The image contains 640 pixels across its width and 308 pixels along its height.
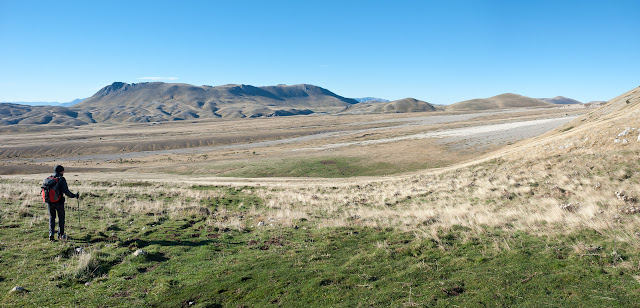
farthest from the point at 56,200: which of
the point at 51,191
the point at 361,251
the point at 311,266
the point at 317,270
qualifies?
the point at 361,251

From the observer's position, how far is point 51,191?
1088cm

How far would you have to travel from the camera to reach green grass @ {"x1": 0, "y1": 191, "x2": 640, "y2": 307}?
704 cm

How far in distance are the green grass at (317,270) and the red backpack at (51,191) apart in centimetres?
149

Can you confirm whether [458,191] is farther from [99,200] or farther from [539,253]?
[99,200]

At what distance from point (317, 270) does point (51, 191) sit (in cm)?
943

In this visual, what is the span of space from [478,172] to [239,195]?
18879 mm

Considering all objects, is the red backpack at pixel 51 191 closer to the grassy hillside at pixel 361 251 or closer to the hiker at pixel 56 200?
the hiker at pixel 56 200

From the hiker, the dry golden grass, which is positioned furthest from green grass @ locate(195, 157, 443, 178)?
the hiker

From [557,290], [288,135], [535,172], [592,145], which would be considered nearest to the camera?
[557,290]

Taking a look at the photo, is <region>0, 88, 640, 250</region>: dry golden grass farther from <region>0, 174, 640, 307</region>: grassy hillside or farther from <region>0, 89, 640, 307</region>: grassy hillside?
<region>0, 174, 640, 307</region>: grassy hillside

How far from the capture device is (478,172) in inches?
985

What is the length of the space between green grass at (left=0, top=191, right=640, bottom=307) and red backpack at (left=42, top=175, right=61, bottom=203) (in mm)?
1490

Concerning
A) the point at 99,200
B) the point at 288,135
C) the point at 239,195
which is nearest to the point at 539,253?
the point at 239,195

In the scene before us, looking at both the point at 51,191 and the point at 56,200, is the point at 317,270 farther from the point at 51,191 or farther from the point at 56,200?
the point at 51,191
